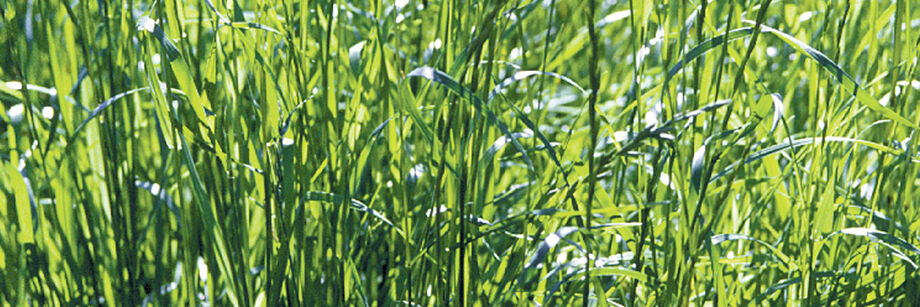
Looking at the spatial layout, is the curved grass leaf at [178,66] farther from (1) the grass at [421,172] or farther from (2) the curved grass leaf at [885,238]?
(2) the curved grass leaf at [885,238]

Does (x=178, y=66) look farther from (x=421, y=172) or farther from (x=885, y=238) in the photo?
(x=885, y=238)

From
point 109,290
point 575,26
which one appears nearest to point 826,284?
point 109,290

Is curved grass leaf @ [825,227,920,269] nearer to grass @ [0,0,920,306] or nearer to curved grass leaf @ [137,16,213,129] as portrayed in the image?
grass @ [0,0,920,306]

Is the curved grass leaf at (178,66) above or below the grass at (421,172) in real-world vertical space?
above

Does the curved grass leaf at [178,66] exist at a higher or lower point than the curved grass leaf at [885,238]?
higher

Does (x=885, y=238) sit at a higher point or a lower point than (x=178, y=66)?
lower

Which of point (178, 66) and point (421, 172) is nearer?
point (178, 66)

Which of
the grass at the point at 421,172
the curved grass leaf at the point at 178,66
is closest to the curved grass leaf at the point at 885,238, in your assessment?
the grass at the point at 421,172

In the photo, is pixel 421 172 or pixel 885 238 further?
pixel 421 172

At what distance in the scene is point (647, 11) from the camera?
26.1 inches

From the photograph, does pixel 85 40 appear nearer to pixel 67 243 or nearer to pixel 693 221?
pixel 67 243

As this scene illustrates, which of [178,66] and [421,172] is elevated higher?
[178,66]

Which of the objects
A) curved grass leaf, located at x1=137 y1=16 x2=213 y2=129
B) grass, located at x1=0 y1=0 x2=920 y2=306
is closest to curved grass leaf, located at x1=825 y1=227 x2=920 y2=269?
grass, located at x1=0 y1=0 x2=920 y2=306

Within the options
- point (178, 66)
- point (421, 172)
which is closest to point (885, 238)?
point (421, 172)
